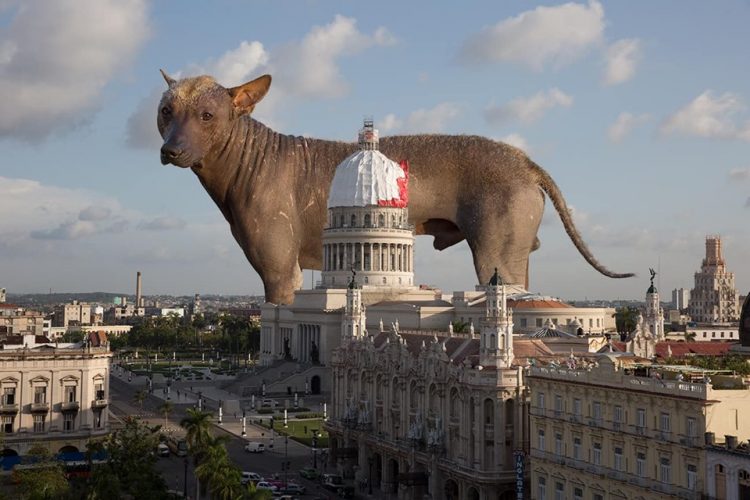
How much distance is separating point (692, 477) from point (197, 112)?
50923 millimetres

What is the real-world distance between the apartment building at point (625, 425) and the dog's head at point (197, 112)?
3662cm

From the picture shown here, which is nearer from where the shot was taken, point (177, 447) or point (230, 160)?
point (177, 447)

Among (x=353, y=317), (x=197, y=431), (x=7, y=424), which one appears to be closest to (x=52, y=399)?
(x=7, y=424)

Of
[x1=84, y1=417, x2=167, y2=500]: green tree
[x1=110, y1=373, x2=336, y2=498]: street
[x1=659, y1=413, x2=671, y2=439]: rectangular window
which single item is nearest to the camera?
[x1=659, y1=413, x2=671, y2=439]: rectangular window

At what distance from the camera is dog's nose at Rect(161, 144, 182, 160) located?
7806cm

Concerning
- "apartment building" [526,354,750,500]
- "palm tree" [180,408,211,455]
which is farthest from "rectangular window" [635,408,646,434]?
"palm tree" [180,408,211,455]

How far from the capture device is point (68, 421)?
6588cm

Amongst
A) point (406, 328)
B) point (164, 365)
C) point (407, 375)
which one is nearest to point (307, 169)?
point (406, 328)

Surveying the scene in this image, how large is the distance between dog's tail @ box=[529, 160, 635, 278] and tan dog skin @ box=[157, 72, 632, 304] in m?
0.09

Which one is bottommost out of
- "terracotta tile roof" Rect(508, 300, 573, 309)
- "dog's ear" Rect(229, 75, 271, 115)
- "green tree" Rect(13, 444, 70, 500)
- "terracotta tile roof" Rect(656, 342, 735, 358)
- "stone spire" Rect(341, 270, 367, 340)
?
"green tree" Rect(13, 444, 70, 500)

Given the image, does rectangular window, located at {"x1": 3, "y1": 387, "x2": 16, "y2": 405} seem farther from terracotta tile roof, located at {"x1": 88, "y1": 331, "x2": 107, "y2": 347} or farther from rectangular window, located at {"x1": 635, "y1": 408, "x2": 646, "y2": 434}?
rectangular window, located at {"x1": 635, "y1": 408, "x2": 646, "y2": 434}

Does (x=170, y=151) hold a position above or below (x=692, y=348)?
above

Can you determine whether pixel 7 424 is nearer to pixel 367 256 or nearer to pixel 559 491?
pixel 559 491

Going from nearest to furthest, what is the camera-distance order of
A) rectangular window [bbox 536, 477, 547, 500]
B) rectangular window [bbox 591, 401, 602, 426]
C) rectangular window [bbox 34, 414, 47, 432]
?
1. rectangular window [bbox 591, 401, 602, 426]
2. rectangular window [bbox 536, 477, 547, 500]
3. rectangular window [bbox 34, 414, 47, 432]
